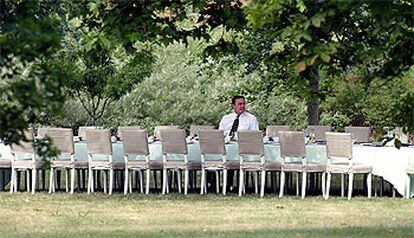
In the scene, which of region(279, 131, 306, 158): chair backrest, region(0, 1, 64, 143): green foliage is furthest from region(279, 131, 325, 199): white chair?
region(0, 1, 64, 143): green foliage

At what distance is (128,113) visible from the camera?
24.5 m

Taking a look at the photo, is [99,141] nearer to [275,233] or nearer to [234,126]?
[234,126]

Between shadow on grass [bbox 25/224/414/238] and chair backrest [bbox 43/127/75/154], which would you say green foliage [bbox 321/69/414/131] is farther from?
shadow on grass [bbox 25/224/414/238]

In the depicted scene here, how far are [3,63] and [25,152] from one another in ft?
30.9

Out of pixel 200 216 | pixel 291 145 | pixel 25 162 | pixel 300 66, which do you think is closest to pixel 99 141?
pixel 25 162

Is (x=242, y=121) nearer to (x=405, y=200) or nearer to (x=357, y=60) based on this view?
(x=405, y=200)

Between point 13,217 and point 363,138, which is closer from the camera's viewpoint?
point 13,217

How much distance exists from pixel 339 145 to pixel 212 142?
5.58 feet

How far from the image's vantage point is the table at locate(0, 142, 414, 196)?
14.9 m

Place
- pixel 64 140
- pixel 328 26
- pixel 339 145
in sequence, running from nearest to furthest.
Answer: pixel 328 26
pixel 339 145
pixel 64 140

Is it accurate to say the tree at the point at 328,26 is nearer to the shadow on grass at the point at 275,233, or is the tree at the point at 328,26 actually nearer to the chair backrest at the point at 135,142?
the shadow on grass at the point at 275,233

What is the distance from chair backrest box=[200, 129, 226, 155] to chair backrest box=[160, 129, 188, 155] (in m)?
0.26

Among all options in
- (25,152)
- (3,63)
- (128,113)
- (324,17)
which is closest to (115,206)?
(25,152)

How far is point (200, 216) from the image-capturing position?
13117 mm
